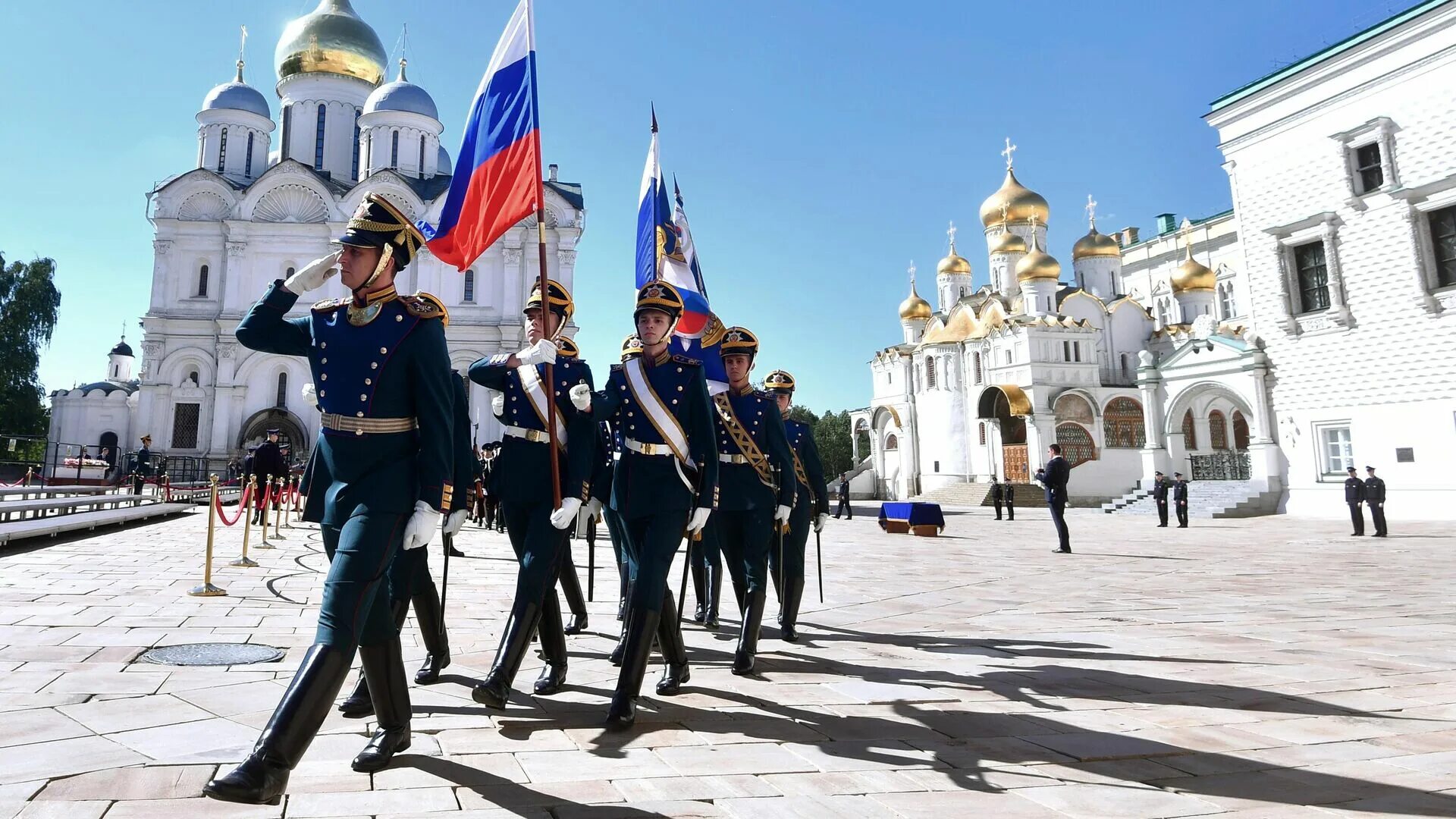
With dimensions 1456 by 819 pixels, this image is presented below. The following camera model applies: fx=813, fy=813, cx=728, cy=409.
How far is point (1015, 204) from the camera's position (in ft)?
152

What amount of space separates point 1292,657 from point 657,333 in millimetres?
4350

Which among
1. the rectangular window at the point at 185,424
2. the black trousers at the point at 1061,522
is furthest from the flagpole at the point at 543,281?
the rectangular window at the point at 185,424

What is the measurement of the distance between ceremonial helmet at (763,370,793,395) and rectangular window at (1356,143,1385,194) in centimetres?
2206

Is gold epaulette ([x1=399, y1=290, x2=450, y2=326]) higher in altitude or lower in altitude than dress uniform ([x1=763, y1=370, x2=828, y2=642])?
higher

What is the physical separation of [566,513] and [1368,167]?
1009 inches

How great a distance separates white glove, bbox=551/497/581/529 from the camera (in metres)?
3.81

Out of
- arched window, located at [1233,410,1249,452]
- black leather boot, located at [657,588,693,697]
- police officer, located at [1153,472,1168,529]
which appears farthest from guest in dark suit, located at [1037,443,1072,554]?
arched window, located at [1233,410,1249,452]

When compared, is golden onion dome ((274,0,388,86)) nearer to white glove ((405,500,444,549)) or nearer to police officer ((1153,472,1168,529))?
police officer ((1153,472,1168,529))

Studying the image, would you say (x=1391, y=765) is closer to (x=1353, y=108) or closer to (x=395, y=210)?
(x=395, y=210)

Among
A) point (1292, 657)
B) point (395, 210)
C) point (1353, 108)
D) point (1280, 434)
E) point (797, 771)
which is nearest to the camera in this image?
point (797, 771)

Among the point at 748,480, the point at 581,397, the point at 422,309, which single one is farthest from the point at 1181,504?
the point at 422,309

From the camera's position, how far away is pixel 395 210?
3.09 metres

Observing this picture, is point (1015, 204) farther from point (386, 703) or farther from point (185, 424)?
point (386, 703)

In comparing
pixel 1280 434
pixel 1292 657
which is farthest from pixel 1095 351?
pixel 1292 657
